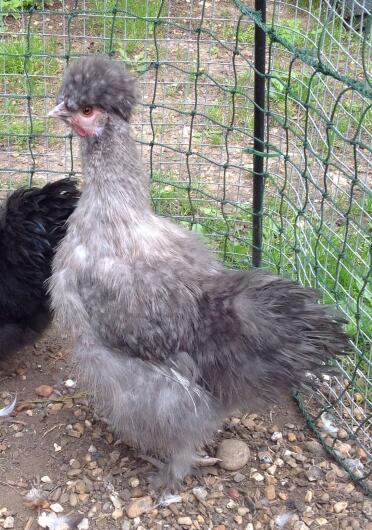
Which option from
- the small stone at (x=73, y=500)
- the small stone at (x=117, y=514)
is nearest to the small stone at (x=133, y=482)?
the small stone at (x=117, y=514)

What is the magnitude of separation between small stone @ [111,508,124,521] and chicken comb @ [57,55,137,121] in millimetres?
1723

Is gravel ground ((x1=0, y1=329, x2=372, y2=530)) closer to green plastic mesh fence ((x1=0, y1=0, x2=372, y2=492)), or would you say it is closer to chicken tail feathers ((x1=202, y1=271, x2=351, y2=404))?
green plastic mesh fence ((x1=0, y1=0, x2=372, y2=492))

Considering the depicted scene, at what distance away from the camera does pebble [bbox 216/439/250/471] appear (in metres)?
3.13

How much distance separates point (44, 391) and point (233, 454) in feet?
3.47

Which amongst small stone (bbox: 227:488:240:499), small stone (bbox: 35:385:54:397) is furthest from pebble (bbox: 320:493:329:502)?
small stone (bbox: 35:385:54:397)

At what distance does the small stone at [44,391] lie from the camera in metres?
3.47

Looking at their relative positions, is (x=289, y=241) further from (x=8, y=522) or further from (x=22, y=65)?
(x=22, y=65)

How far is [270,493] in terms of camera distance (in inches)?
119

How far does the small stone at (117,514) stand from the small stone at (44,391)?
2.60 feet

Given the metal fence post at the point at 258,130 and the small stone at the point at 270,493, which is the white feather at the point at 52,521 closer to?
the small stone at the point at 270,493

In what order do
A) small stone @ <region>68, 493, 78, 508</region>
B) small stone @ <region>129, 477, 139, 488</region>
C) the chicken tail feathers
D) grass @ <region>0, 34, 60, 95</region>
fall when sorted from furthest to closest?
grass @ <region>0, 34, 60, 95</region> → small stone @ <region>129, 477, 139, 488</region> → small stone @ <region>68, 493, 78, 508</region> → the chicken tail feathers

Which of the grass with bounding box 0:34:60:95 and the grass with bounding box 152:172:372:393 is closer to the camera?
the grass with bounding box 152:172:372:393

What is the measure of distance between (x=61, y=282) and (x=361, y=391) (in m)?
1.54

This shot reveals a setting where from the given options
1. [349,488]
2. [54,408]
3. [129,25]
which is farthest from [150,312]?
[129,25]
